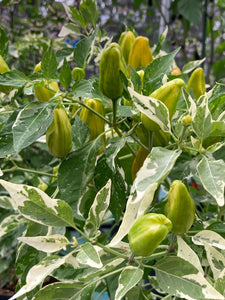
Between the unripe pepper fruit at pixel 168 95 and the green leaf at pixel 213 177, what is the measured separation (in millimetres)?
62

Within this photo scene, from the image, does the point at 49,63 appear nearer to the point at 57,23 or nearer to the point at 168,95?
the point at 168,95

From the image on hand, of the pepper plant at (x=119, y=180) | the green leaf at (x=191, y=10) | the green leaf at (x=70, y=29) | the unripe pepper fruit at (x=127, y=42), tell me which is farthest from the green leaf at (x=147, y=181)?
the green leaf at (x=191, y=10)

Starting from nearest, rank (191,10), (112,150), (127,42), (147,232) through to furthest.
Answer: (147,232)
(112,150)
(127,42)
(191,10)

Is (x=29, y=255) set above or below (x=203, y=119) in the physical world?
below

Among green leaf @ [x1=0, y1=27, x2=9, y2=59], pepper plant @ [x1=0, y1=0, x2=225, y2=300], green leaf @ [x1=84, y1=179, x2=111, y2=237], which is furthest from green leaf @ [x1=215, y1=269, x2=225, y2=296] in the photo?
green leaf @ [x1=0, y1=27, x2=9, y2=59]

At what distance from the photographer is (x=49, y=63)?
37 centimetres

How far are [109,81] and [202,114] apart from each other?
10 centimetres

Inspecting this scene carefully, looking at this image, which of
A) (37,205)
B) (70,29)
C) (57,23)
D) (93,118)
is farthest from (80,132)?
(57,23)

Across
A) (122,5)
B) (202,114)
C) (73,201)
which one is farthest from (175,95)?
(122,5)

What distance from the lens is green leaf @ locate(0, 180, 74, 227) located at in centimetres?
30

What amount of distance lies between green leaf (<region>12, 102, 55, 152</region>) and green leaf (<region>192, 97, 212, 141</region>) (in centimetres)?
13

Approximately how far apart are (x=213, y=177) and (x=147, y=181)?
5 cm

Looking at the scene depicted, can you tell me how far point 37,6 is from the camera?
2535 mm

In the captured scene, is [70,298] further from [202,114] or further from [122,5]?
[122,5]
